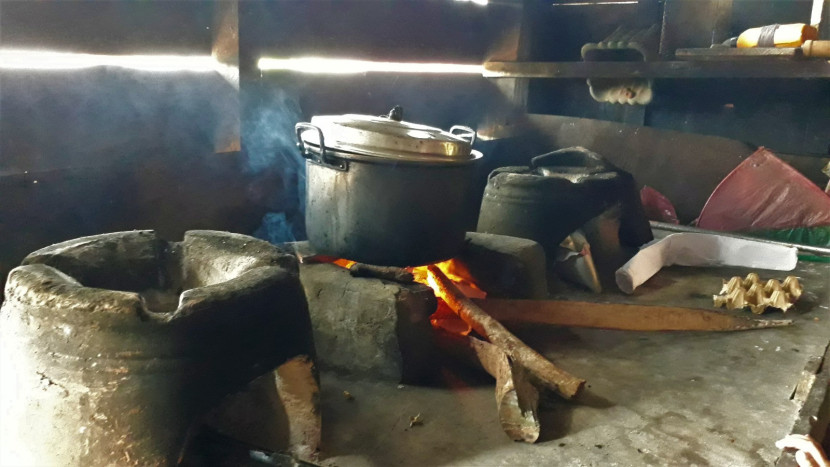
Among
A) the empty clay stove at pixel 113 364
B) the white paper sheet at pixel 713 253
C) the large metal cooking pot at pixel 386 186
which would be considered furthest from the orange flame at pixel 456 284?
the white paper sheet at pixel 713 253

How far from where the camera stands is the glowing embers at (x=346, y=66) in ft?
15.2

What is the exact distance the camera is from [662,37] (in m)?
5.92

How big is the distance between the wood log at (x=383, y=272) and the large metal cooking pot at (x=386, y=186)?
5 centimetres

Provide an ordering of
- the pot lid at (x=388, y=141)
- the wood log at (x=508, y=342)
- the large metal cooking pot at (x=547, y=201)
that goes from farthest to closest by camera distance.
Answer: the large metal cooking pot at (x=547, y=201)
the pot lid at (x=388, y=141)
the wood log at (x=508, y=342)

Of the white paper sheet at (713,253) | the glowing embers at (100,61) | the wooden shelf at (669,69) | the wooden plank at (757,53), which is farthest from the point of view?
the wooden shelf at (669,69)

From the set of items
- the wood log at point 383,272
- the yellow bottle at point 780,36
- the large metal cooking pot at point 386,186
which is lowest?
the wood log at point 383,272

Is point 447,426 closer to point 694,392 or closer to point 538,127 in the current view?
point 694,392

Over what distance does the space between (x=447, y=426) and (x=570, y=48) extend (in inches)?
216

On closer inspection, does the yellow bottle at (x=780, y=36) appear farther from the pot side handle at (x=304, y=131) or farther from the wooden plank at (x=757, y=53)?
the pot side handle at (x=304, y=131)

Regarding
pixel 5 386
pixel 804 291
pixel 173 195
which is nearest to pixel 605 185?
pixel 804 291

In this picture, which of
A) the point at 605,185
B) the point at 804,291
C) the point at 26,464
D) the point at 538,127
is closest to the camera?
the point at 26,464

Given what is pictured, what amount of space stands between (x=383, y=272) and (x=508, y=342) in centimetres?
65

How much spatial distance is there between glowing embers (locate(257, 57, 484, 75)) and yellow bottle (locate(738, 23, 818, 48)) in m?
2.88

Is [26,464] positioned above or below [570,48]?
below
